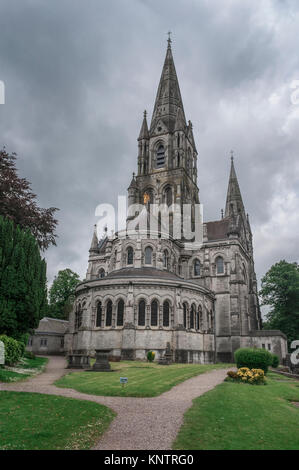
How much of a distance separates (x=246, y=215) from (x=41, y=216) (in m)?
47.0

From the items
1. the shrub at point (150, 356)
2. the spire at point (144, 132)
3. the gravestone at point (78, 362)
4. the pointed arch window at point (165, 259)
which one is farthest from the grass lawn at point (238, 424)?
the spire at point (144, 132)

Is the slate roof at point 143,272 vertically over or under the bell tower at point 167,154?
under

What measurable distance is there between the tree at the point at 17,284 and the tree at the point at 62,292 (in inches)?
1330

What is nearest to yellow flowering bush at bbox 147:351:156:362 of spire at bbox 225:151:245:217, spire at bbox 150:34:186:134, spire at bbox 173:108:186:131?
spire at bbox 225:151:245:217

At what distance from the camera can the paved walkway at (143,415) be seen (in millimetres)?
8000

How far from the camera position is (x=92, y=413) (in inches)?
409

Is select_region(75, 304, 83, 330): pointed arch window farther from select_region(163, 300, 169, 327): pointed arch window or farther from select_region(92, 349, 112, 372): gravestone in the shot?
select_region(92, 349, 112, 372): gravestone

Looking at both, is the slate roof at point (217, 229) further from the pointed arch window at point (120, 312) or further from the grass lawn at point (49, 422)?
the grass lawn at point (49, 422)

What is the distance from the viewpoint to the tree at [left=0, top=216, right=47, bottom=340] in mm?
22016

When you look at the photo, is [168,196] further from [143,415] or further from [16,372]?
[143,415]

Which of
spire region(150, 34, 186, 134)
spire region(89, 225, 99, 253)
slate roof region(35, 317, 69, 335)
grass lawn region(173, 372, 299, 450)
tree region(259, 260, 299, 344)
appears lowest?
grass lawn region(173, 372, 299, 450)

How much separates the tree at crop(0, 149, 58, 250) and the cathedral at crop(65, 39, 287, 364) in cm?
886

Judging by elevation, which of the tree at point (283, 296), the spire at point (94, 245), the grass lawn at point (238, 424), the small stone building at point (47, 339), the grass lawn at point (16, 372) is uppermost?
the spire at point (94, 245)
